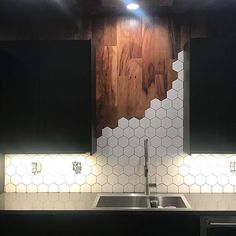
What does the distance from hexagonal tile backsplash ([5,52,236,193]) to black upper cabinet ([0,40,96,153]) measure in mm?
375

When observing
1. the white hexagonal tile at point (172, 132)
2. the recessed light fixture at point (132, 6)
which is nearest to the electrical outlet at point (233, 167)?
the white hexagonal tile at point (172, 132)

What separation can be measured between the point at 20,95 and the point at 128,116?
0.97m

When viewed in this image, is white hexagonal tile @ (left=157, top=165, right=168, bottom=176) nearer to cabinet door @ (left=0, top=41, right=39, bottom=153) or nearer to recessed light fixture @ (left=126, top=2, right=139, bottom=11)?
cabinet door @ (left=0, top=41, right=39, bottom=153)

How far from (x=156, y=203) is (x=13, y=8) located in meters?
2.12

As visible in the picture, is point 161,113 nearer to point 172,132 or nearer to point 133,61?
point 172,132

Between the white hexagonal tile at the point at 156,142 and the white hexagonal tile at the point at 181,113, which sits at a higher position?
the white hexagonal tile at the point at 181,113

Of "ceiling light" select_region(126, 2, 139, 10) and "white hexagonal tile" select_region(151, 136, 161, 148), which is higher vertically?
"ceiling light" select_region(126, 2, 139, 10)

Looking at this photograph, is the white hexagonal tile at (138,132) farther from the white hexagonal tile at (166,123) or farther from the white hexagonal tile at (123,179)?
the white hexagonal tile at (123,179)

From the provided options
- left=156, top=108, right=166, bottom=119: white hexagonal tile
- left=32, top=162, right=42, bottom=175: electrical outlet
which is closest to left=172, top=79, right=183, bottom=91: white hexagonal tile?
left=156, top=108, right=166, bottom=119: white hexagonal tile

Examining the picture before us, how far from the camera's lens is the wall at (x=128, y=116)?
3227 mm

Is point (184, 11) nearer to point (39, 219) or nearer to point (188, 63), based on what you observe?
point (188, 63)

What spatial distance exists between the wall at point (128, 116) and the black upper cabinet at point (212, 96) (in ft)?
1.14

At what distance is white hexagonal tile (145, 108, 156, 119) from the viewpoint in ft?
10.6

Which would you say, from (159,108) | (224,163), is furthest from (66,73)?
(224,163)
